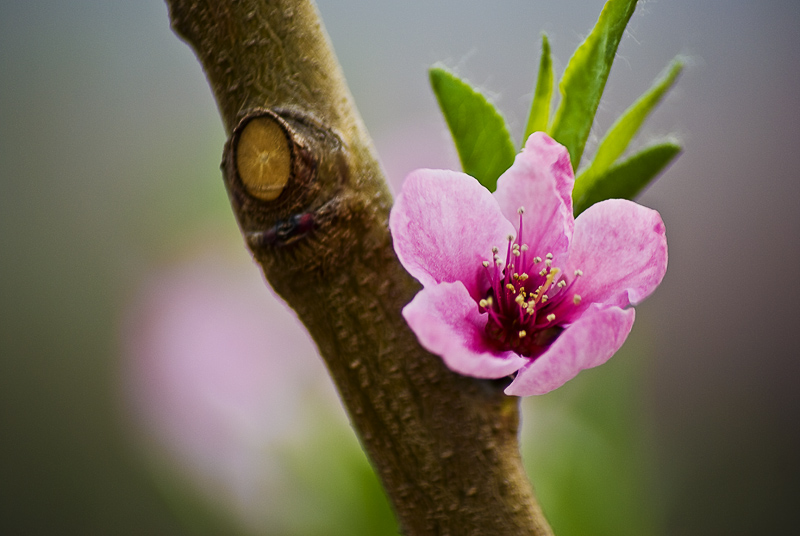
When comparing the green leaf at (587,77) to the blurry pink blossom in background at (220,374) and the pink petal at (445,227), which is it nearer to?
the pink petal at (445,227)

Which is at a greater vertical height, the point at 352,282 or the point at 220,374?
the point at 352,282

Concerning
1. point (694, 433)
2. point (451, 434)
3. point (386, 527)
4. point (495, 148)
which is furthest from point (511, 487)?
point (694, 433)

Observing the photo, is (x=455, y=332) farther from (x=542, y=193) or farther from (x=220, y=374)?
(x=220, y=374)

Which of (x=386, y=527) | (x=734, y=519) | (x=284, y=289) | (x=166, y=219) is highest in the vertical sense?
(x=166, y=219)

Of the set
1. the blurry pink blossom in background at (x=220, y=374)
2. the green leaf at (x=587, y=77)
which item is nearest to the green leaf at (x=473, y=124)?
the green leaf at (x=587, y=77)

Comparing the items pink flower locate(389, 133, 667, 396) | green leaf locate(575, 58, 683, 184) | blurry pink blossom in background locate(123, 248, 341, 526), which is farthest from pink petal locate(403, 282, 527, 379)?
blurry pink blossom in background locate(123, 248, 341, 526)

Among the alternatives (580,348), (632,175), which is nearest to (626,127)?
(632,175)

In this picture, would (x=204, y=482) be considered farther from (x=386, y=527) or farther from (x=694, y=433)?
(x=694, y=433)

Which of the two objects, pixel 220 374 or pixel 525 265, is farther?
pixel 220 374
